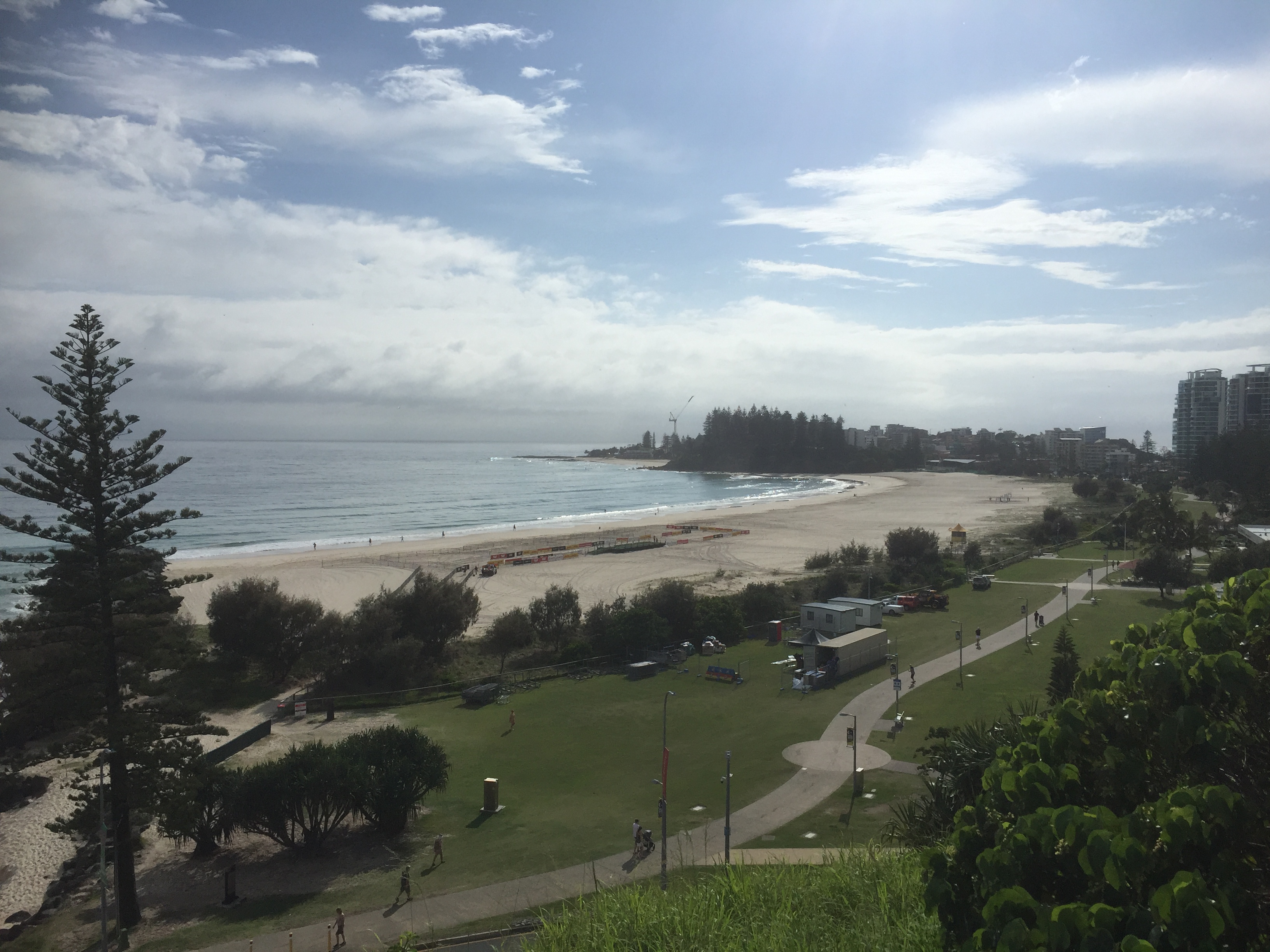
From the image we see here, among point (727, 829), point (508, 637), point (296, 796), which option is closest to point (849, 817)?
point (727, 829)

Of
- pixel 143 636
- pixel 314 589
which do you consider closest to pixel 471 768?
pixel 143 636

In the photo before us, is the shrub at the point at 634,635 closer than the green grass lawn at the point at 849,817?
No

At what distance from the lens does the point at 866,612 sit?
31109 mm

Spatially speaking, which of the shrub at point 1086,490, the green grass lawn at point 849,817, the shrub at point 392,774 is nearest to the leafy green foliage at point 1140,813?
the green grass lawn at point 849,817

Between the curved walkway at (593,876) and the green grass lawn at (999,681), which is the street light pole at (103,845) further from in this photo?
the green grass lawn at (999,681)

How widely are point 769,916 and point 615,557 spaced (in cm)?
4873

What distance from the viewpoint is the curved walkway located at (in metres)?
12.9

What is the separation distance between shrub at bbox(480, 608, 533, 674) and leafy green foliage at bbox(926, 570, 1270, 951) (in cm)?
2607

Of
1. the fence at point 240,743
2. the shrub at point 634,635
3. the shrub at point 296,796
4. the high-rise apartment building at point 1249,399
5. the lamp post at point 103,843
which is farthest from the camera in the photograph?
the high-rise apartment building at point 1249,399

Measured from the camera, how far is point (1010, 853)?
4988 mm

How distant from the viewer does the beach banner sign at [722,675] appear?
26212 millimetres

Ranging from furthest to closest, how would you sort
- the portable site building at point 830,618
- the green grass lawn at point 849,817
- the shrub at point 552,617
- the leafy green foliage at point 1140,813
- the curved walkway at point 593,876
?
the shrub at point 552,617 < the portable site building at point 830,618 < the green grass lawn at point 849,817 < the curved walkway at point 593,876 < the leafy green foliage at point 1140,813

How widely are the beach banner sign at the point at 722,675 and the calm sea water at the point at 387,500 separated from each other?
2721 centimetres

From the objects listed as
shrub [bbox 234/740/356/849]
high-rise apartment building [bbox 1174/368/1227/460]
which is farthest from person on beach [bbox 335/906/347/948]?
high-rise apartment building [bbox 1174/368/1227/460]
